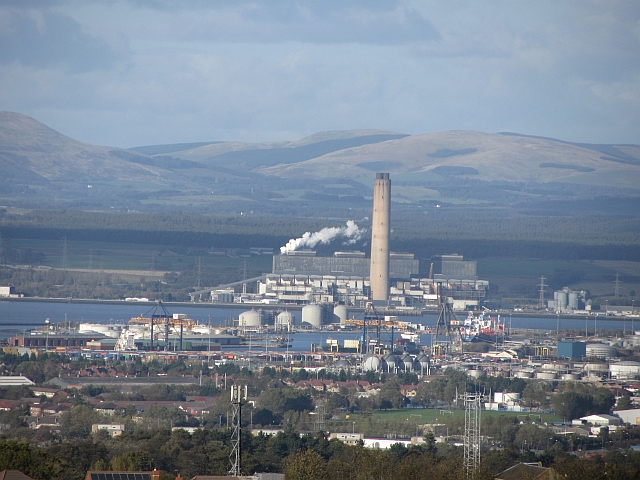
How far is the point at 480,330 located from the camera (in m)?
65.4

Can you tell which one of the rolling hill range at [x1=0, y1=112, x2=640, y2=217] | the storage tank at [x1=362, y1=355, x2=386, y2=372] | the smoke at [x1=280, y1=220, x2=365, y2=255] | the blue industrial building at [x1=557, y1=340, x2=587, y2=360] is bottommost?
the storage tank at [x1=362, y1=355, x2=386, y2=372]

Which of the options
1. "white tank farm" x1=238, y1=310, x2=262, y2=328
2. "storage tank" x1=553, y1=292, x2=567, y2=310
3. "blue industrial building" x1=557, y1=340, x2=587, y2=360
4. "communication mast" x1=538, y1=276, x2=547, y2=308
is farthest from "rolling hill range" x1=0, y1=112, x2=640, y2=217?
"blue industrial building" x1=557, y1=340, x2=587, y2=360

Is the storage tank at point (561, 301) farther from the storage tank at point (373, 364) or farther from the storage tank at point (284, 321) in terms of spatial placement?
the storage tank at point (373, 364)

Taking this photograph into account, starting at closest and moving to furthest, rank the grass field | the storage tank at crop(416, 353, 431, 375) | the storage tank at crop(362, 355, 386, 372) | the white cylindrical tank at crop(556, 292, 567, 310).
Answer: the grass field < the storage tank at crop(362, 355, 386, 372) < the storage tank at crop(416, 353, 431, 375) < the white cylindrical tank at crop(556, 292, 567, 310)

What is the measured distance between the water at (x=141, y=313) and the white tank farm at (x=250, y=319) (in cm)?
131

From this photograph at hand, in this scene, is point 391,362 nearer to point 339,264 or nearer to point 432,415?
point 432,415

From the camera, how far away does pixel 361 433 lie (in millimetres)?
33312

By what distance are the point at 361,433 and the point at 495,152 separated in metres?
148

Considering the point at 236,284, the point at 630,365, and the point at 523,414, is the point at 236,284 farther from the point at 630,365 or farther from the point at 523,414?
the point at 523,414

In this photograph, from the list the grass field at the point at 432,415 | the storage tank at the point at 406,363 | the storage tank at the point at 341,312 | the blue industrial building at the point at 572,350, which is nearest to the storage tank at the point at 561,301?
the storage tank at the point at 341,312

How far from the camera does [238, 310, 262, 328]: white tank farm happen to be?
6712cm

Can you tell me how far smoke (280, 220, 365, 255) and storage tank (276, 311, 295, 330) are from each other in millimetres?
18736

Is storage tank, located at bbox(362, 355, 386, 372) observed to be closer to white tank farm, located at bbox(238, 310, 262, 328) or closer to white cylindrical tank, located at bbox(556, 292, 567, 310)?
white tank farm, located at bbox(238, 310, 262, 328)

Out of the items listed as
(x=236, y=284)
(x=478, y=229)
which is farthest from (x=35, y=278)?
(x=478, y=229)
